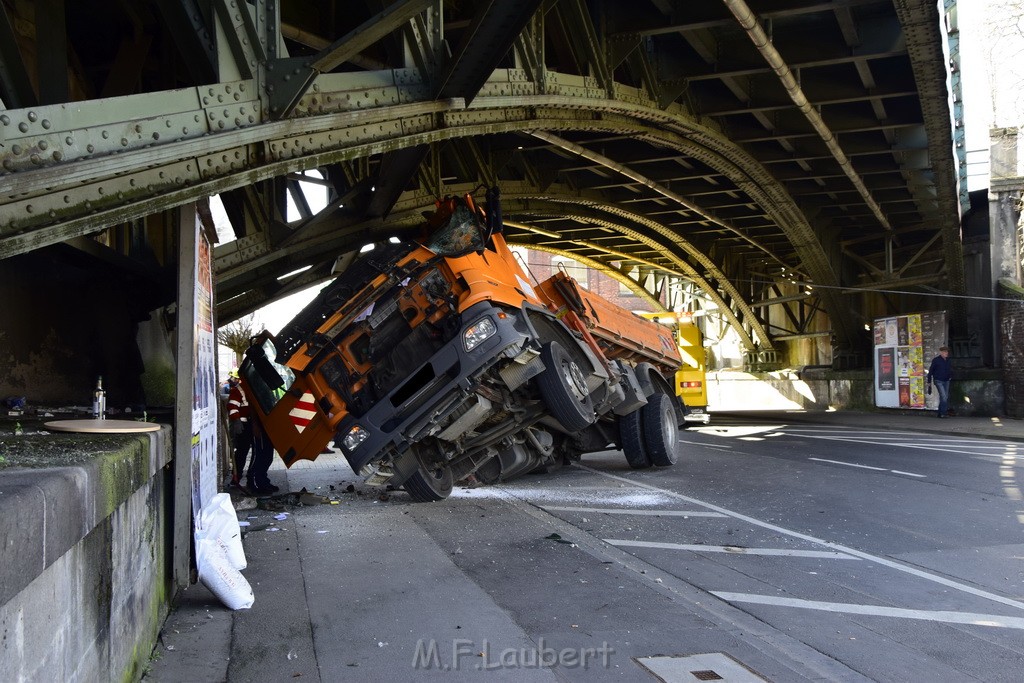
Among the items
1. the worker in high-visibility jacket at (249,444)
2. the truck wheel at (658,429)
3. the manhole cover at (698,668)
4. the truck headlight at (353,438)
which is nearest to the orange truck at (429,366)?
the truck headlight at (353,438)

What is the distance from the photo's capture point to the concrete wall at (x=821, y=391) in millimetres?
23375

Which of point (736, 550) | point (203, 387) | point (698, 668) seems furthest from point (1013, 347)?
point (203, 387)

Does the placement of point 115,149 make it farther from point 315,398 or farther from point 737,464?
point 737,464

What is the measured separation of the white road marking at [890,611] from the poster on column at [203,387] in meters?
3.48

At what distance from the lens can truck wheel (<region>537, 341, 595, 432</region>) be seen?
358 inches

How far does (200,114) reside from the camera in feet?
17.9

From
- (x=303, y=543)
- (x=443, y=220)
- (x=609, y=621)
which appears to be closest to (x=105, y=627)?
(x=609, y=621)

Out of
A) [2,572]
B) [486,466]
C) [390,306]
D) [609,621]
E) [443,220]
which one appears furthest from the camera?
[486,466]

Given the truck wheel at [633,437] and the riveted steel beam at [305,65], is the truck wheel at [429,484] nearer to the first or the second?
the truck wheel at [633,437]

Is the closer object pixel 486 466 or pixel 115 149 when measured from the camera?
pixel 115 149

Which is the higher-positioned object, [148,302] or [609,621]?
[148,302]

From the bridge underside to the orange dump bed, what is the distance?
207 cm

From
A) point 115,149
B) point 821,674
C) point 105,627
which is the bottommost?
point 821,674

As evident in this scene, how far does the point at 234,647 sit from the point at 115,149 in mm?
2743
